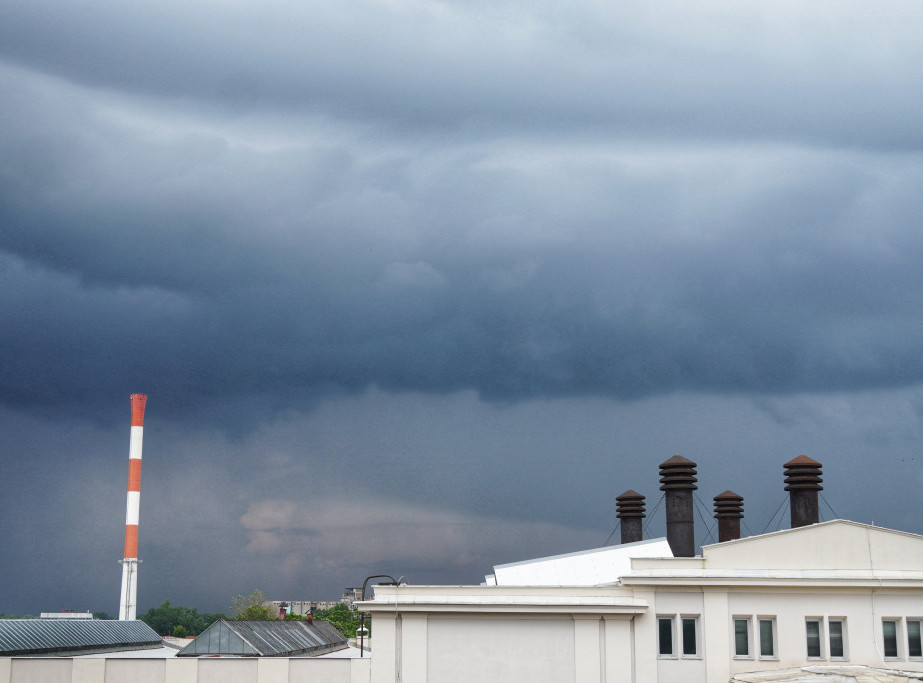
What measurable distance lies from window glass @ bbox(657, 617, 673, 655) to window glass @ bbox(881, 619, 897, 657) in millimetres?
8023

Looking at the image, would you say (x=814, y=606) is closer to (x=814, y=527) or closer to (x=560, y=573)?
(x=814, y=527)

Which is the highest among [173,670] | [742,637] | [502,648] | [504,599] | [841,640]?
[504,599]

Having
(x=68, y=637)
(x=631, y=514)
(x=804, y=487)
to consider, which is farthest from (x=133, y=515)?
(x=804, y=487)

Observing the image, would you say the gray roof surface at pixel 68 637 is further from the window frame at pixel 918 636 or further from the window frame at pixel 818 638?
the window frame at pixel 918 636

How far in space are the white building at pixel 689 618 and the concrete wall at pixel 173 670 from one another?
271 cm

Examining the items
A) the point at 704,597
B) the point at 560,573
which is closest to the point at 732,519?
the point at 560,573

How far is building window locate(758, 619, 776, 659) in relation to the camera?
38.4 m

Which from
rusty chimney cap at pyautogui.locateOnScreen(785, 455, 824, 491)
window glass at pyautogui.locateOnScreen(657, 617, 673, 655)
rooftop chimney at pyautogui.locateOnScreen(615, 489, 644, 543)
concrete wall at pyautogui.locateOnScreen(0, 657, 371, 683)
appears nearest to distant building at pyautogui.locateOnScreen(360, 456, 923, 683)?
window glass at pyautogui.locateOnScreen(657, 617, 673, 655)

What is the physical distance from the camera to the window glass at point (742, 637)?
3838 centimetres

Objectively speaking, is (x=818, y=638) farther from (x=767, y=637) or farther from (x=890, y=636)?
(x=890, y=636)

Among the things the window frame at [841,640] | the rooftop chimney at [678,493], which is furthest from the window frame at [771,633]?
the rooftop chimney at [678,493]

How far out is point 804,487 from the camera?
160ft

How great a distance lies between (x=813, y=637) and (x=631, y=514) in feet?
64.7

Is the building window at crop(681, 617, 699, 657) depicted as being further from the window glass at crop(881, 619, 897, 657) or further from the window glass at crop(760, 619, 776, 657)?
the window glass at crop(881, 619, 897, 657)
